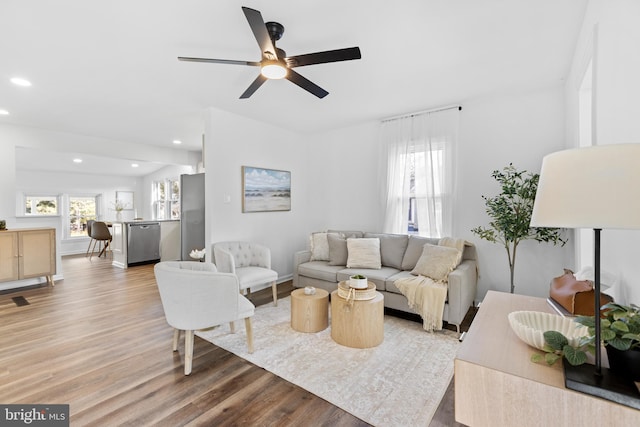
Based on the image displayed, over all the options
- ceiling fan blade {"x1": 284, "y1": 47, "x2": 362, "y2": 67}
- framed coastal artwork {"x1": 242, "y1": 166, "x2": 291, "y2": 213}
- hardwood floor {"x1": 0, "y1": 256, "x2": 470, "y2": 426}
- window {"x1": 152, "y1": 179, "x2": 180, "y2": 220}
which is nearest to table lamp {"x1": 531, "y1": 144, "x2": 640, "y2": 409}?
hardwood floor {"x1": 0, "y1": 256, "x2": 470, "y2": 426}

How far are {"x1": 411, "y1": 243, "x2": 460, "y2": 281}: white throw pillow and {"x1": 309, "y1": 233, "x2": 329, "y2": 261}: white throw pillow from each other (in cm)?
128

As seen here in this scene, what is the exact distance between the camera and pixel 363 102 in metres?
3.65

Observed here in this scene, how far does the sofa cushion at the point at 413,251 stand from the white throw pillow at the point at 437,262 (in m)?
0.21

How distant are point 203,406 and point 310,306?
1.25 m

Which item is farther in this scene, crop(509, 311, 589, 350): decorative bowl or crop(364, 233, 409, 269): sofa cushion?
crop(364, 233, 409, 269): sofa cushion

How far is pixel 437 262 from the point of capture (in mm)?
3170

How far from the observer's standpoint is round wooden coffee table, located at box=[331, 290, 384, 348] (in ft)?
8.55

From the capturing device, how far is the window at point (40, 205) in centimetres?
716

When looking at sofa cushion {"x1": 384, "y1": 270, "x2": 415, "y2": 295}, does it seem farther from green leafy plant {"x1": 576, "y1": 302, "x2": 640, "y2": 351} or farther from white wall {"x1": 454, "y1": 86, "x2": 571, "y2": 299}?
green leafy plant {"x1": 576, "y1": 302, "x2": 640, "y2": 351}

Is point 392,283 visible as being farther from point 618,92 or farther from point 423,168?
point 618,92

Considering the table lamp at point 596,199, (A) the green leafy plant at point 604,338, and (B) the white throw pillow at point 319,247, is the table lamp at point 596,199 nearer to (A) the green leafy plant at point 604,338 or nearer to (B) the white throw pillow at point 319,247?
(A) the green leafy plant at point 604,338

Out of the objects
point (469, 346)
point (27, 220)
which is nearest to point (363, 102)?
point (469, 346)

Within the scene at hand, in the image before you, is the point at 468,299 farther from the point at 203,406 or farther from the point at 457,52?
the point at 203,406

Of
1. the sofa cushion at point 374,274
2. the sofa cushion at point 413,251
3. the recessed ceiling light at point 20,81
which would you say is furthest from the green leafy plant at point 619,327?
the recessed ceiling light at point 20,81
